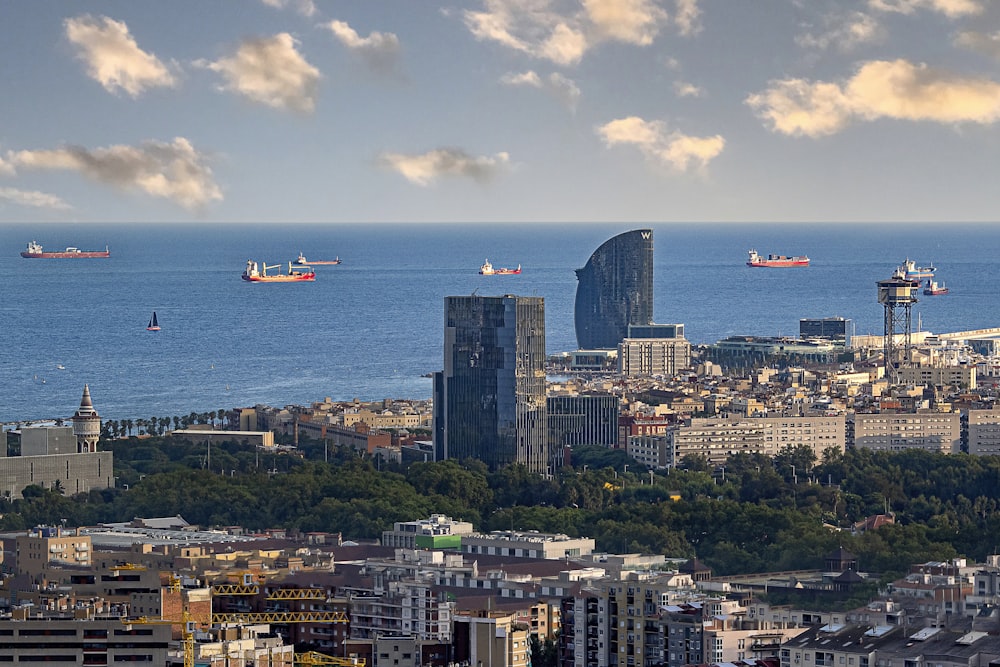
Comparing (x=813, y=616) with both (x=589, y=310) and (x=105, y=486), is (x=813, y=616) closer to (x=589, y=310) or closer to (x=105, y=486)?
(x=105, y=486)

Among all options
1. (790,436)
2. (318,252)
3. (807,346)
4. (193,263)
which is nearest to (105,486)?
(790,436)

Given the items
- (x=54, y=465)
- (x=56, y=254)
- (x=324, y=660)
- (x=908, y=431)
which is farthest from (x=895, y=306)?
(x=56, y=254)

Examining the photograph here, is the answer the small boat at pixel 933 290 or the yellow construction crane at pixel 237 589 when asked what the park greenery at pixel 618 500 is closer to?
the yellow construction crane at pixel 237 589

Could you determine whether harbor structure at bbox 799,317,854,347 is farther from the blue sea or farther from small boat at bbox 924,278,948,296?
small boat at bbox 924,278,948,296

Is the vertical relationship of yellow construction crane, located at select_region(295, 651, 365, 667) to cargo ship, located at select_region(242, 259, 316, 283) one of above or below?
below

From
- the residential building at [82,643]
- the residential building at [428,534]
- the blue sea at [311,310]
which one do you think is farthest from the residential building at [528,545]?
the blue sea at [311,310]

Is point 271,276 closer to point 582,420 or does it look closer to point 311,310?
point 311,310

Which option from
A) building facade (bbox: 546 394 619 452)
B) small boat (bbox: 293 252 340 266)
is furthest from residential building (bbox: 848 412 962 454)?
small boat (bbox: 293 252 340 266)
